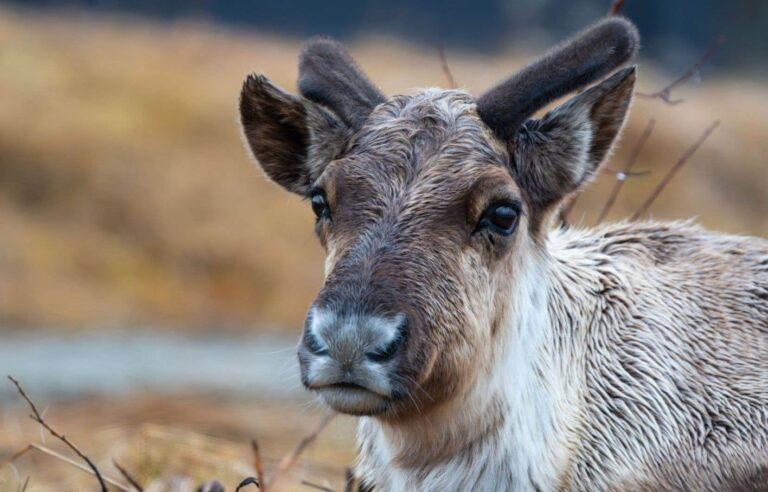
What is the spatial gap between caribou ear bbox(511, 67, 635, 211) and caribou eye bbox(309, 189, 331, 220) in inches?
41.7

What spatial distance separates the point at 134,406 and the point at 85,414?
73cm

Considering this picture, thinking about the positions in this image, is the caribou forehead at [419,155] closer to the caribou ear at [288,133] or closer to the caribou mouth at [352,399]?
the caribou ear at [288,133]

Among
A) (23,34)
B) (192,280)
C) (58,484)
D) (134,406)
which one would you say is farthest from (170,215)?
(58,484)

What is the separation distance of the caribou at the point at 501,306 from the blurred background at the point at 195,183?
248 inches

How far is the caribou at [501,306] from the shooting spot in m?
5.81

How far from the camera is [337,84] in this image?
7.01 m

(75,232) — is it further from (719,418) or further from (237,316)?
(719,418)

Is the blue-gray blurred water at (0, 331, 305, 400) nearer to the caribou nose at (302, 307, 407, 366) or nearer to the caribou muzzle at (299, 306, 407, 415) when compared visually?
the caribou muzzle at (299, 306, 407, 415)

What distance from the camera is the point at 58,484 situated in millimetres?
10445

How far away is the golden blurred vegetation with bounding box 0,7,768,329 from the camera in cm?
2233

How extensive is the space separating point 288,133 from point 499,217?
1.54m

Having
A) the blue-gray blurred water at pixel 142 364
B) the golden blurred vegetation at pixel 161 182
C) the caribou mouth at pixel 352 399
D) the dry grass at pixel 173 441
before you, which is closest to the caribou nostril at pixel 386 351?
the caribou mouth at pixel 352 399

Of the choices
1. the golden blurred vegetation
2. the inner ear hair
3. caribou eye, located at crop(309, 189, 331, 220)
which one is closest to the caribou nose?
caribou eye, located at crop(309, 189, 331, 220)

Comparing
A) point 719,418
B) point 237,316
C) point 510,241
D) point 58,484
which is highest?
point 510,241
